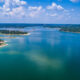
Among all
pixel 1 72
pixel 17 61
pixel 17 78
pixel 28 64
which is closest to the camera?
pixel 17 78

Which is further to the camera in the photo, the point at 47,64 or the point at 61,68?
the point at 47,64

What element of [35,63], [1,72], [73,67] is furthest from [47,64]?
[1,72]

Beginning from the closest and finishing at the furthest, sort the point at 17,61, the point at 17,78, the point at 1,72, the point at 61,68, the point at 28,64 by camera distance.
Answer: the point at 17,78 → the point at 1,72 → the point at 61,68 → the point at 28,64 → the point at 17,61

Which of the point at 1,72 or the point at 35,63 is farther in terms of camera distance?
the point at 35,63

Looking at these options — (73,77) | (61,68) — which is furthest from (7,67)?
(73,77)

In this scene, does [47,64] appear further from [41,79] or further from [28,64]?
[41,79]

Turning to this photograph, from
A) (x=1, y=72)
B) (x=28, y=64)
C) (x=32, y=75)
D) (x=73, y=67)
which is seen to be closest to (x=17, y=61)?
(x=28, y=64)

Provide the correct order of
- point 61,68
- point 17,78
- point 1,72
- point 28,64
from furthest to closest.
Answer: point 28,64 < point 61,68 < point 1,72 < point 17,78

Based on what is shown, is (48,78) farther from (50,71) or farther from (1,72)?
(1,72)

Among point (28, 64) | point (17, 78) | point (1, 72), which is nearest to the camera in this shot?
point (17, 78)
